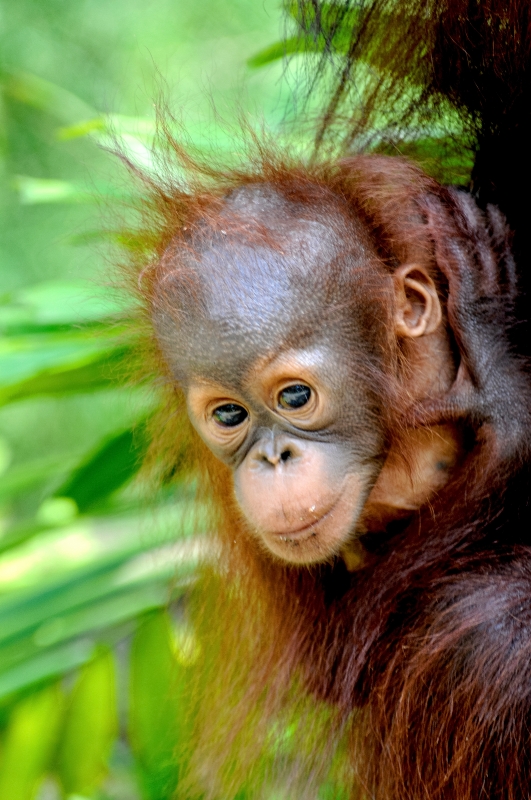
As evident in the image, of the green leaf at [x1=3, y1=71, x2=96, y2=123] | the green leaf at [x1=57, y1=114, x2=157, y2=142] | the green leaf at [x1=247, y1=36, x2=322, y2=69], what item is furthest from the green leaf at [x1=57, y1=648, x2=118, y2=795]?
the green leaf at [x1=3, y1=71, x2=96, y2=123]

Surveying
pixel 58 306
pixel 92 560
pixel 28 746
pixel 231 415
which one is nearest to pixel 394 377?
pixel 231 415

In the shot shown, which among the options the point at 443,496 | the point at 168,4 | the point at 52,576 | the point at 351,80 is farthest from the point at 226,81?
the point at 443,496

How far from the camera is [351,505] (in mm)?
1632

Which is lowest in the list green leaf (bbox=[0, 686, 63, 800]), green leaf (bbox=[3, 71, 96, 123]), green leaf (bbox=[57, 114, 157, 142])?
green leaf (bbox=[0, 686, 63, 800])

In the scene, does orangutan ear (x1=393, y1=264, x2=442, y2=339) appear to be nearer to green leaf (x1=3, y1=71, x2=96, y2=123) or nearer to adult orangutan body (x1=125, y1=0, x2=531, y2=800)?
adult orangutan body (x1=125, y1=0, x2=531, y2=800)

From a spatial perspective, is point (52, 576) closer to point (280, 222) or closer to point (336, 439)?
point (336, 439)

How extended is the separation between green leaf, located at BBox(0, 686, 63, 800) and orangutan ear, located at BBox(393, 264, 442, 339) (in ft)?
3.43

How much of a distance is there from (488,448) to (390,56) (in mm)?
722

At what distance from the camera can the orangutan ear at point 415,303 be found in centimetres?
167

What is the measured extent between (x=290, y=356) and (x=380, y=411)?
205 millimetres

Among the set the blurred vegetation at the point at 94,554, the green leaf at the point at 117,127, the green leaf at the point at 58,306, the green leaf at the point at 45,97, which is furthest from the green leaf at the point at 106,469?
the green leaf at the point at 45,97

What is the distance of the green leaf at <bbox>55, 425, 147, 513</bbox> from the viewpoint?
204cm

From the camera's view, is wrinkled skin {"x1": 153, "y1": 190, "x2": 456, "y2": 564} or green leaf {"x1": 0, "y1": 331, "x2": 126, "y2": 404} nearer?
wrinkled skin {"x1": 153, "y1": 190, "x2": 456, "y2": 564}

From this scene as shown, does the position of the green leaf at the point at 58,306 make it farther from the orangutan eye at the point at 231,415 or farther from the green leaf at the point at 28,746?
the green leaf at the point at 28,746
